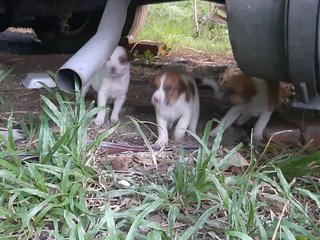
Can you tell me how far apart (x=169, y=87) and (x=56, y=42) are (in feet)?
8.17

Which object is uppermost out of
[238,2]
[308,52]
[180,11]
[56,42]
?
[238,2]

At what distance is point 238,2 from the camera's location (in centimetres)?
259

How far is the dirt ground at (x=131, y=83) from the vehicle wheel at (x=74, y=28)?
124mm

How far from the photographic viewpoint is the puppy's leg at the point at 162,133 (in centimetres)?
328

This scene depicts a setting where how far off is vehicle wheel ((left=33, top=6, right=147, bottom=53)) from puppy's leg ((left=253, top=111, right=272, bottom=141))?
2.22 meters

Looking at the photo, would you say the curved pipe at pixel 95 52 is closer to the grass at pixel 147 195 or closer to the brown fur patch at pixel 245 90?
the grass at pixel 147 195

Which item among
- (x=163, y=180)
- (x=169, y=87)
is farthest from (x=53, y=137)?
(x=169, y=87)

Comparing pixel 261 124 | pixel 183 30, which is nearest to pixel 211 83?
pixel 261 124

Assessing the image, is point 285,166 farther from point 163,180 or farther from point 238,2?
point 238,2

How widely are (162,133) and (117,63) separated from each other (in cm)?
65

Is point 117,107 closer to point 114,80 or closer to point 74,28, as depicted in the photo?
point 114,80

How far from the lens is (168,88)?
3400mm

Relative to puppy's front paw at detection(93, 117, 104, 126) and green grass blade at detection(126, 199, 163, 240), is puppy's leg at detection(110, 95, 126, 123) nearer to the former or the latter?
puppy's front paw at detection(93, 117, 104, 126)

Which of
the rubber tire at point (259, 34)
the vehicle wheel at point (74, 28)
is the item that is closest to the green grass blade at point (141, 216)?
the rubber tire at point (259, 34)
